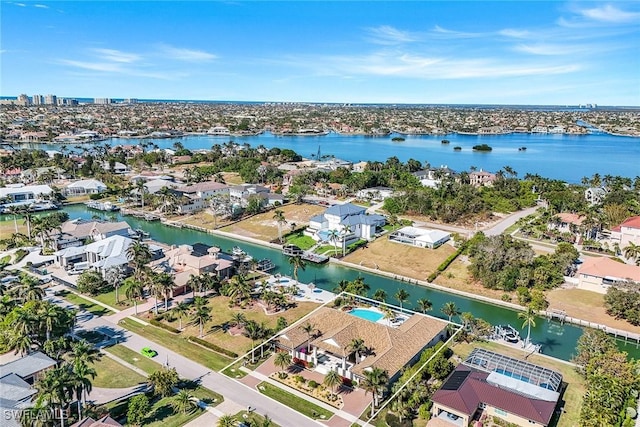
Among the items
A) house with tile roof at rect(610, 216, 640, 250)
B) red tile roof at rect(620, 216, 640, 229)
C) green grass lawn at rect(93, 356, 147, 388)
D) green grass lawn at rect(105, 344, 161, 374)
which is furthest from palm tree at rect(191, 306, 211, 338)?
red tile roof at rect(620, 216, 640, 229)

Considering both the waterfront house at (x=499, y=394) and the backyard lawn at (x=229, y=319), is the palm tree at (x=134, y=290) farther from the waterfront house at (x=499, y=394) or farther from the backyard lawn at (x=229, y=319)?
the waterfront house at (x=499, y=394)

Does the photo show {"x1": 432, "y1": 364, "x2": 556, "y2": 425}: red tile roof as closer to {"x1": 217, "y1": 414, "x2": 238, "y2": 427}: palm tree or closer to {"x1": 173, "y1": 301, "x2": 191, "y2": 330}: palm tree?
{"x1": 217, "y1": 414, "x2": 238, "y2": 427}: palm tree

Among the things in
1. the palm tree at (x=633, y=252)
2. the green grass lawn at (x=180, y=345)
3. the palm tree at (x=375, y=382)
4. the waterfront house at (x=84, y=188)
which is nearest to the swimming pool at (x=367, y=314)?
the palm tree at (x=375, y=382)

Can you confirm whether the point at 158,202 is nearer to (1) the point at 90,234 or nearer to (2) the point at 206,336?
(1) the point at 90,234

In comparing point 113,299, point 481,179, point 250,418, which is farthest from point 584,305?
point 481,179

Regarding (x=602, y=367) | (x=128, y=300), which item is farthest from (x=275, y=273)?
(x=602, y=367)
